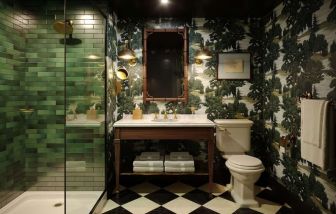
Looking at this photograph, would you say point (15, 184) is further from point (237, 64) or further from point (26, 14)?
point (237, 64)

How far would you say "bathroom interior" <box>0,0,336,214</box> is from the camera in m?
2.20

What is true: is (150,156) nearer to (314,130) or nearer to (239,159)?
(239,159)

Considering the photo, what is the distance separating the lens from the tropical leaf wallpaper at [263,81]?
223cm

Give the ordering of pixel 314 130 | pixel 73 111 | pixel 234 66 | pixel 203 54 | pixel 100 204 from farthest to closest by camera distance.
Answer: pixel 234 66, pixel 203 54, pixel 73 111, pixel 100 204, pixel 314 130

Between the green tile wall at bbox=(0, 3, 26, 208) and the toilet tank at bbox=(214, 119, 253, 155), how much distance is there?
86.4 inches

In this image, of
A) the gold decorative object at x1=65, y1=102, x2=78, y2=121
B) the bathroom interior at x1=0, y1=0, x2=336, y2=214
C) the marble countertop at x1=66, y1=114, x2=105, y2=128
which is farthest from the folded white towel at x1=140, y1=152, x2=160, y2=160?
the gold decorative object at x1=65, y1=102, x2=78, y2=121

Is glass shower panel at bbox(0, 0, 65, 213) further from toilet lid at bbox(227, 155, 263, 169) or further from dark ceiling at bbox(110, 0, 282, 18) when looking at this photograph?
toilet lid at bbox(227, 155, 263, 169)

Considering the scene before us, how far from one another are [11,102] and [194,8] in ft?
7.31

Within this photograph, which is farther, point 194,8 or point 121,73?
point 121,73

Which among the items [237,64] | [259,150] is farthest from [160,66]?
[259,150]

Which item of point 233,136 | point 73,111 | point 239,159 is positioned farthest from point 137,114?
point 239,159

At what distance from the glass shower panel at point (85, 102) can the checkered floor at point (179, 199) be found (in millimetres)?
349

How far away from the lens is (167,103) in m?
3.18

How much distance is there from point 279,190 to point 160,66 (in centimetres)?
203
